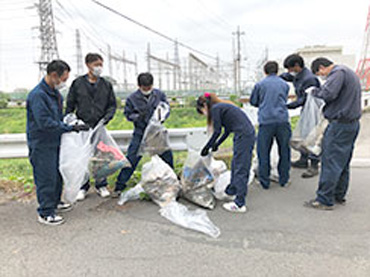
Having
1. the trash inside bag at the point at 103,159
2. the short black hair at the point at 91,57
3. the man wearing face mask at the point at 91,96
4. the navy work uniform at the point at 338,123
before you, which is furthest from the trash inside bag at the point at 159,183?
the navy work uniform at the point at 338,123

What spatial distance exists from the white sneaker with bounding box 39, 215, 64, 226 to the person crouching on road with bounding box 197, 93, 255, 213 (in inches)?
65.2

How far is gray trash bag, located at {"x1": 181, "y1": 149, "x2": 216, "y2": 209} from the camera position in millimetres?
3244

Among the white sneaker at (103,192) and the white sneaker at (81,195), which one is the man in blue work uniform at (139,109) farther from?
the white sneaker at (81,195)

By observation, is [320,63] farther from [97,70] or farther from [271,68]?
[97,70]

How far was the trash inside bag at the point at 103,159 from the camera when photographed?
319 centimetres

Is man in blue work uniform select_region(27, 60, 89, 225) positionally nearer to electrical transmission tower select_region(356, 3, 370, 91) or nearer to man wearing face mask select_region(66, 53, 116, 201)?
man wearing face mask select_region(66, 53, 116, 201)

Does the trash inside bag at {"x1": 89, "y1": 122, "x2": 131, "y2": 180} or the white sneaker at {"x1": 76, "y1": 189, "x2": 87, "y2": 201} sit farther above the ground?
the trash inside bag at {"x1": 89, "y1": 122, "x2": 131, "y2": 180}

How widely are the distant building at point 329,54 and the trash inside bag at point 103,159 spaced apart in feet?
99.7

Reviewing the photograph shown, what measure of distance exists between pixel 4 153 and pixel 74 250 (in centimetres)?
271

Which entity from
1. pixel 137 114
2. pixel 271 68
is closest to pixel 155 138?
pixel 137 114

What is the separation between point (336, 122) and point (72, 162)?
2807 millimetres

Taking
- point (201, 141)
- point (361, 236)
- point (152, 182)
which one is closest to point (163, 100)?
point (201, 141)

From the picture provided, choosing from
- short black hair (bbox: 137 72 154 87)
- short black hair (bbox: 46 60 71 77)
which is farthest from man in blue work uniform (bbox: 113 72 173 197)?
short black hair (bbox: 46 60 71 77)

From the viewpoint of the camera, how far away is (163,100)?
3.55 m
